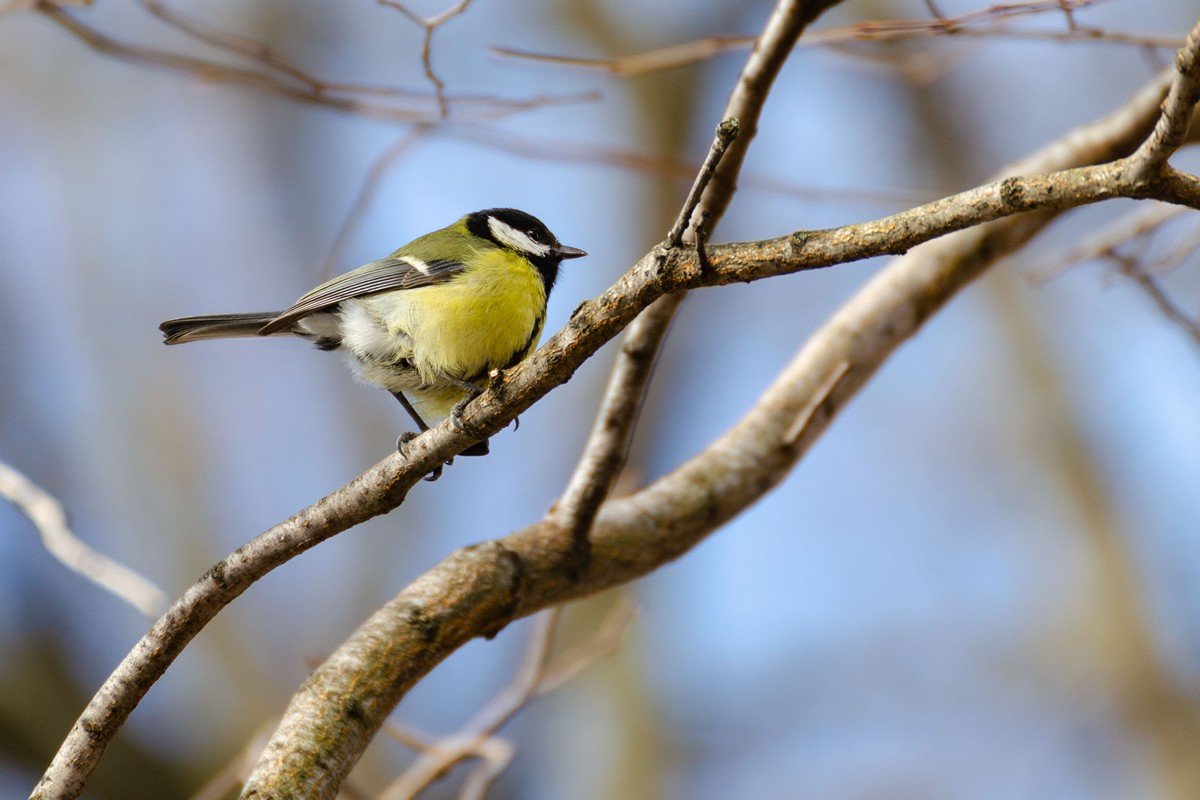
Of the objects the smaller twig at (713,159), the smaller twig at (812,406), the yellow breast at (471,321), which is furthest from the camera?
the yellow breast at (471,321)

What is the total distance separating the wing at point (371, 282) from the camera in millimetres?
3293

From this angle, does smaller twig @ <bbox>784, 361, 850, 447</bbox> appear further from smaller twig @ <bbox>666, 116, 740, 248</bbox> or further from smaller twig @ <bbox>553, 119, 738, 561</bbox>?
smaller twig @ <bbox>666, 116, 740, 248</bbox>

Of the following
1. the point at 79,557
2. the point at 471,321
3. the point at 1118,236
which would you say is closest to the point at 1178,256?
the point at 1118,236

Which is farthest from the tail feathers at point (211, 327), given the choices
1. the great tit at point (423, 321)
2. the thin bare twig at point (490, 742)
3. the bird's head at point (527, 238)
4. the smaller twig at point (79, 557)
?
the thin bare twig at point (490, 742)

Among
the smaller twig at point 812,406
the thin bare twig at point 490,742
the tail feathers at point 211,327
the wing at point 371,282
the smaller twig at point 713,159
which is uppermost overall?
the wing at point 371,282

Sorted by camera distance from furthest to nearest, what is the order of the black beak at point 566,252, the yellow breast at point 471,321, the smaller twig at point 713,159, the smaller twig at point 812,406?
the black beak at point 566,252 → the yellow breast at point 471,321 → the smaller twig at point 812,406 → the smaller twig at point 713,159

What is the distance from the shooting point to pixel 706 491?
3.14m

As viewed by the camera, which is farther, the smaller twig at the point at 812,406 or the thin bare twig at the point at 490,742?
the smaller twig at the point at 812,406

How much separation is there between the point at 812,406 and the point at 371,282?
1408 mm

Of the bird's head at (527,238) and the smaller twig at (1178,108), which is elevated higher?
the bird's head at (527,238)

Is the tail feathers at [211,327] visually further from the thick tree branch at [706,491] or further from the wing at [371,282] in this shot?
the thick tree branch at [706,491]

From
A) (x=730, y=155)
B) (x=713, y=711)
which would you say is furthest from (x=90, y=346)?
(x=730, y=155)

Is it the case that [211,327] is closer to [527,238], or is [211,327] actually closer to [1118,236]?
[527,238]

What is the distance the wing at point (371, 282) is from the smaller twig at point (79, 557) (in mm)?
862
